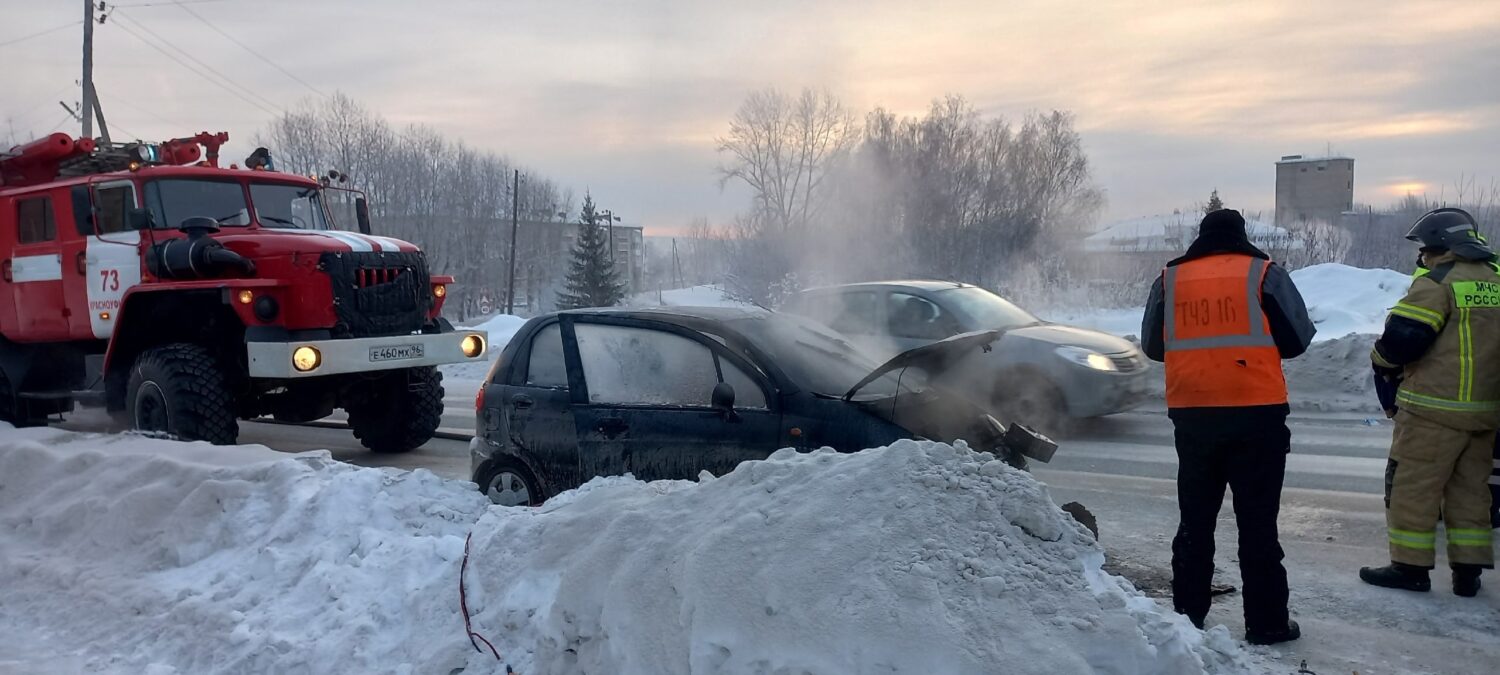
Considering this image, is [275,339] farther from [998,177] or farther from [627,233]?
[627,233]

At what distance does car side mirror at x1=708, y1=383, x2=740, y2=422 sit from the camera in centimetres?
504

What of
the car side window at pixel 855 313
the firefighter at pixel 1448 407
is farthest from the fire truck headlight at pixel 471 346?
the firefighter at pixel 1448 407

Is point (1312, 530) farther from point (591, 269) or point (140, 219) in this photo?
point (591, 269)

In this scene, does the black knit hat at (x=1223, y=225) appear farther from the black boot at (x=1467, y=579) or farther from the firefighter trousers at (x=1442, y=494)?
the black boot at (x=1467, y=579)

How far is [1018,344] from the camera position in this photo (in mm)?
9219

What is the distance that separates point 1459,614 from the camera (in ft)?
14.9

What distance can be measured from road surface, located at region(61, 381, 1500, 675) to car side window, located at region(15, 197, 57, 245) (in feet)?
8.61

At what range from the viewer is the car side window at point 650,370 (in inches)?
206

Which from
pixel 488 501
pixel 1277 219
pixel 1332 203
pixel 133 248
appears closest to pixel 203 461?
pixel 488 501

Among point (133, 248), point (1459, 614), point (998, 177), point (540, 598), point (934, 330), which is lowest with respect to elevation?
point (1459, 614)

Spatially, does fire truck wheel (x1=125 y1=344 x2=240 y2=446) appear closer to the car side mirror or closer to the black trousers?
the car side mirror

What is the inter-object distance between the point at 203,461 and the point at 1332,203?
64.5m

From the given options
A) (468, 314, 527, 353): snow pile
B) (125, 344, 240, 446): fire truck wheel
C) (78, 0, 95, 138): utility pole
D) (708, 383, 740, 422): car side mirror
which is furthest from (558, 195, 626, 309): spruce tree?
(708, 383, 740, 422): car side mirror

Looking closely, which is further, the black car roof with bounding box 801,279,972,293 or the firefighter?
the black car roof with bounding box 801,279,972,293
